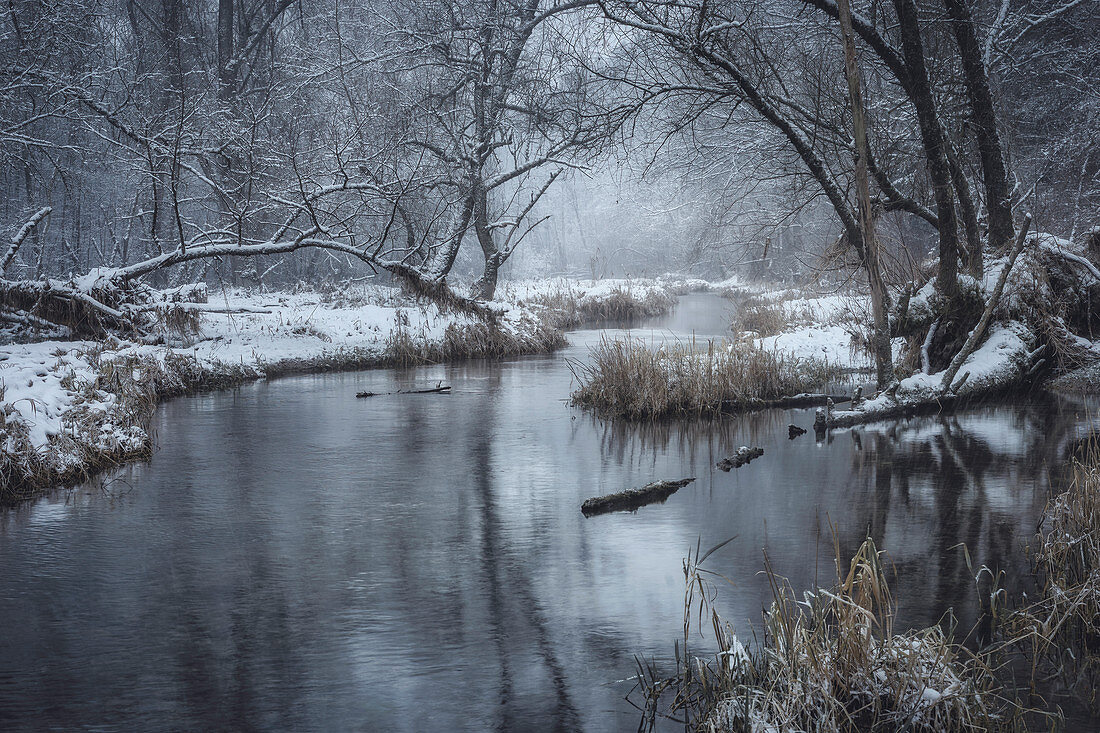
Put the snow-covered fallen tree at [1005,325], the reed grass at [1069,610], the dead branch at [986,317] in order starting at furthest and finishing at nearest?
1. the snow-covered fallen tree at [1005,325]
2. the dead branch at [986,317]
3. the reed grass at [1069,610]

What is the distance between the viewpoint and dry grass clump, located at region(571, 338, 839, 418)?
436 inches

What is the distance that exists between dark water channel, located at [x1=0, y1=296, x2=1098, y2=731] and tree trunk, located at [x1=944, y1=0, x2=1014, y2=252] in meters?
3.17

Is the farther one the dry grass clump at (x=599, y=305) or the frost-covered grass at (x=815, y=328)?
the dry grass clump at (x=599, y=305)

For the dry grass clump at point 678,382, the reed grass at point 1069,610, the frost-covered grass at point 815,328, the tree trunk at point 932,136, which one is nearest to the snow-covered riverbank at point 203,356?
the frost-covered grass at point 815,328

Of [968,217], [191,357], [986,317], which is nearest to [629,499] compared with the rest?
[986,317]

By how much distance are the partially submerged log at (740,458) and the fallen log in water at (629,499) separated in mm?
1084

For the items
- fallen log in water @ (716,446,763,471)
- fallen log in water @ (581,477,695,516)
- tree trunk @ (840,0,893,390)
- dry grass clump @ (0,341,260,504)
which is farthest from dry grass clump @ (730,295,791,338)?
dry grass clump @ (0,341,260,504)

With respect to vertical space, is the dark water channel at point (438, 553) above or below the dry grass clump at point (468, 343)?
below

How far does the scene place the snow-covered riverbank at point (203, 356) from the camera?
809 cm

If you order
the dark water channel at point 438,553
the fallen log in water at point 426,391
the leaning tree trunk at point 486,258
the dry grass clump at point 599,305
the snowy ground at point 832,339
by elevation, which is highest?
the leaning tree trunk at point 486,258

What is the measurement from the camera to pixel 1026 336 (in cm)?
1198

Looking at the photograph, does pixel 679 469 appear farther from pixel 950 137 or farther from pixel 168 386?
pixel 168 386

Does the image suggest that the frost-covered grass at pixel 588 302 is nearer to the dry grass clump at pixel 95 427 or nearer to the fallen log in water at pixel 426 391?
the fallen log in water at pixel 426 391

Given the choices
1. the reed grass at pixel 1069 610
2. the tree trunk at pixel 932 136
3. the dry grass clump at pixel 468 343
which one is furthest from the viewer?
the dry grass clump at pixel 468 343
